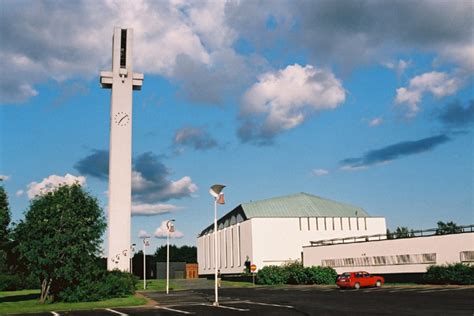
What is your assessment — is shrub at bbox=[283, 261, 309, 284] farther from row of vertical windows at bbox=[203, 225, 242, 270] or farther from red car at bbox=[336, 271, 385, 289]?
row of vertical windows at bbox=[203, 225, 242, 270]

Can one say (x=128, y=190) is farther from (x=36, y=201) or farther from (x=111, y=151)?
(x=36, y=201)

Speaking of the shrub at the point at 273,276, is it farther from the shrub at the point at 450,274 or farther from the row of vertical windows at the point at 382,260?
the shrub at the point at 450,274

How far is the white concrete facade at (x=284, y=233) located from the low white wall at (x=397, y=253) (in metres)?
16.8

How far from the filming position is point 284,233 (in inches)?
3307

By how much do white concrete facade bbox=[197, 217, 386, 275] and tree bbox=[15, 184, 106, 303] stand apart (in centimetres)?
4935

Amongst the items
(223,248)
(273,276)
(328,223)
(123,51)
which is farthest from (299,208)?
(123,51)

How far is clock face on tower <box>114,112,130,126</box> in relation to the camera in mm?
58656

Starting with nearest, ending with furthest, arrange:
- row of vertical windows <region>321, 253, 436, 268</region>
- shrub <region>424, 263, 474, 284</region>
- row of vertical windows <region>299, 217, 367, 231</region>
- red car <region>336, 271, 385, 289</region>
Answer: shrub <region>424, 263, 474, 284</region> → red car <region>336, 271, 385, 289</region> → row of vertical windows <region>321, 253, 436, 268</region> → row of vertical windows <region>299, 217, 367, 231</region>

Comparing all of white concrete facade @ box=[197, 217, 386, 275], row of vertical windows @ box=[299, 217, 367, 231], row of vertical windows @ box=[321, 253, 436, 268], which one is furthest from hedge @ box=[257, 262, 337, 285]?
row of vertical windows @ box=[299, 217, 367, 231]

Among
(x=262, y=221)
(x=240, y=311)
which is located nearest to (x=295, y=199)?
(x=262, y=221)

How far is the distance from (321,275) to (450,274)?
54.3 feet

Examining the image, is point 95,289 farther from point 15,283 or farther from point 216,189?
point 15,283

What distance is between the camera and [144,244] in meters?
57.5

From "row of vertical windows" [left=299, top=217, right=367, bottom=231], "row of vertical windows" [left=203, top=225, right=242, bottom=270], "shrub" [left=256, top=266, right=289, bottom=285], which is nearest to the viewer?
"shrub" [left=256, top=266, right=289, bottom=285]
